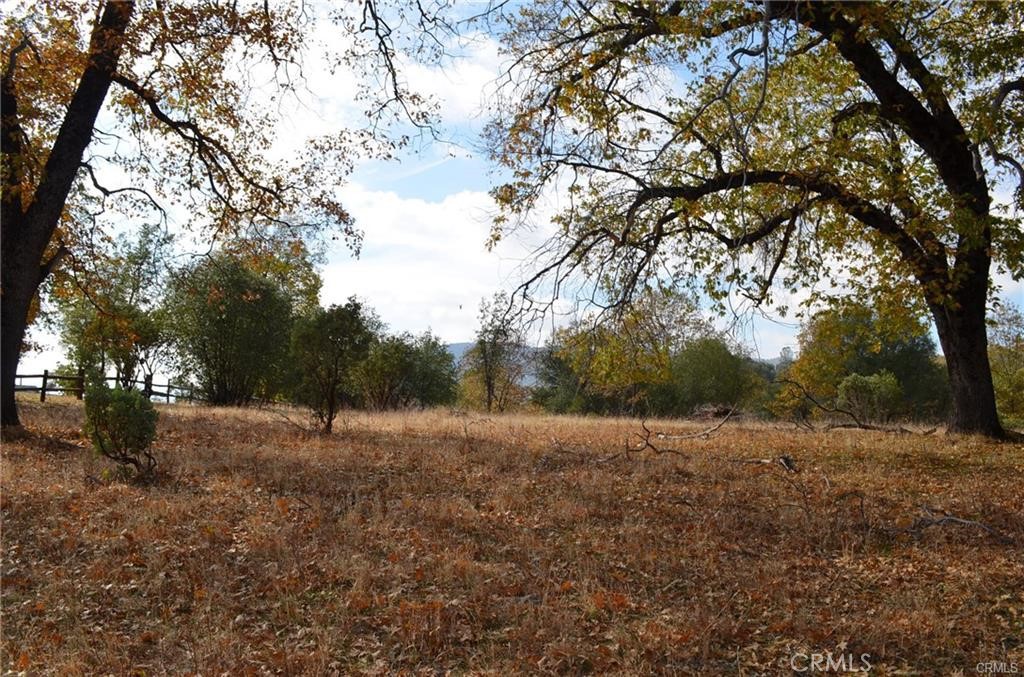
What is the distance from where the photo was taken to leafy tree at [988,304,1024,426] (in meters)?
35.9

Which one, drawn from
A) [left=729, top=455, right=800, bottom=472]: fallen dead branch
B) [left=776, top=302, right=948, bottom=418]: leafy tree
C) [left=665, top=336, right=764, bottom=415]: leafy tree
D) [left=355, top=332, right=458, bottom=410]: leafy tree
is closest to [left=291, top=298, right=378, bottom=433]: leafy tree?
[left=355, top=332, right=458, bottom=410]: leafy tree

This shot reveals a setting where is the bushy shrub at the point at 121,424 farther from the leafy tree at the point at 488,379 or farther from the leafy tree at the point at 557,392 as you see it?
the leafy tree at the point at 557,392

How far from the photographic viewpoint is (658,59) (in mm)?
11836

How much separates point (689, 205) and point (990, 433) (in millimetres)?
7031

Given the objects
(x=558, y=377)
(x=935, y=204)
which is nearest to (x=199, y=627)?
(x=935, y=204)

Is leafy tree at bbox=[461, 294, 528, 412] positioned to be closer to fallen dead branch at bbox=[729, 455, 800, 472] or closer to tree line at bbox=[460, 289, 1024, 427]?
tree line at bbox=[460, 289, 1024, 427]

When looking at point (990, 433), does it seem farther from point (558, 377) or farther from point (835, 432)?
point (558, 377)

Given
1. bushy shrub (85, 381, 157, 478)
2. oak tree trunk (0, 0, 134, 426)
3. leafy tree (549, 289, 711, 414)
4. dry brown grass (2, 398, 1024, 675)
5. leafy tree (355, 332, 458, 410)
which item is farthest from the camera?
leafy tree (355, 332, 458, 410)

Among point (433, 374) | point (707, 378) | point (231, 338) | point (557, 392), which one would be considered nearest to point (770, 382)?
point (707, 378)

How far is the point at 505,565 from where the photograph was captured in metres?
6.62

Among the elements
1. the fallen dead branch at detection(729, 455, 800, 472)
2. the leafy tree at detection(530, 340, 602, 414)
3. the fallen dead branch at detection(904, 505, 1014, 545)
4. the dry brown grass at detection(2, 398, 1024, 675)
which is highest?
the leafy tree at detection(530, 340, 602, 414)

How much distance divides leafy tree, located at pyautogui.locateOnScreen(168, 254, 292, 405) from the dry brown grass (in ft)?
69.9

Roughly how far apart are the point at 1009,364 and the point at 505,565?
4698 cm

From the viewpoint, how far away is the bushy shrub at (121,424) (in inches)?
379
